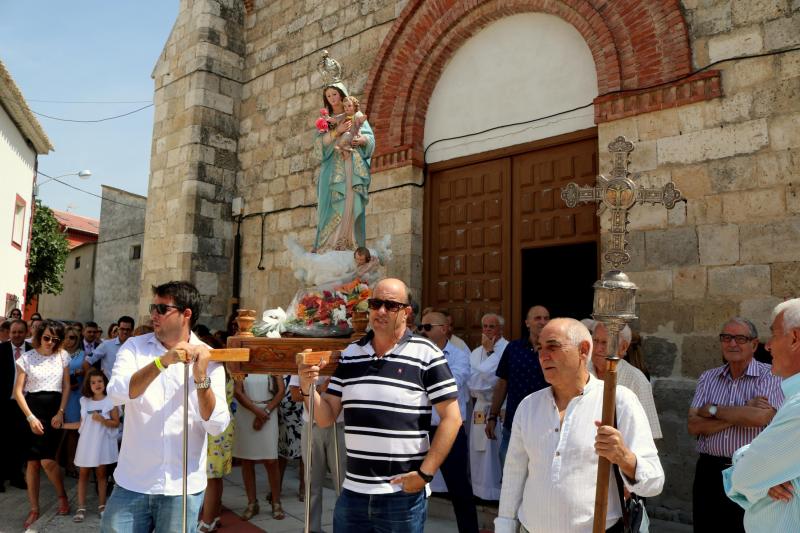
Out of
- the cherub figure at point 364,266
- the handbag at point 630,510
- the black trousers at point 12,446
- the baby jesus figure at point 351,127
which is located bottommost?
the black trousers at point 12,446

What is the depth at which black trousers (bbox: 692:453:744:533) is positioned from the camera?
390 cm

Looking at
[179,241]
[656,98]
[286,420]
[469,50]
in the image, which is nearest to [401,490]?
[286,420]

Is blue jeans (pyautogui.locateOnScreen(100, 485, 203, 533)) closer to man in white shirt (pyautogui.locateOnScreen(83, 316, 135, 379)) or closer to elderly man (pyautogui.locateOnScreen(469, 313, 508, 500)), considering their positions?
elderly man (pyautogui.locateOnScreen(469, 313, 508, 500))

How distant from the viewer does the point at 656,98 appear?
605 centimetres

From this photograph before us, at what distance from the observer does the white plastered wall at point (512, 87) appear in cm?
702

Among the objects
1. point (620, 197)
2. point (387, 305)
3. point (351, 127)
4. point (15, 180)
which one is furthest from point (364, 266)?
point (15, 180)

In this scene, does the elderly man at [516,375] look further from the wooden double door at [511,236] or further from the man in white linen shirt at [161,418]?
the man in white linen shirt at [161,418]

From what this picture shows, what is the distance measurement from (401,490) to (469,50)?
6.51m

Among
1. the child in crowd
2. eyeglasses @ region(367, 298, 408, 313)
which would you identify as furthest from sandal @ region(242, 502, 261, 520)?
eyeglasses @ region(367, 298, 408, 313)

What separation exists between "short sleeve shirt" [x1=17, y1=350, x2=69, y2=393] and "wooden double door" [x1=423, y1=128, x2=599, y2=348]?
4189mm

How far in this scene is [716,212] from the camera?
567 cm

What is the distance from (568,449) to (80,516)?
5.14 metres

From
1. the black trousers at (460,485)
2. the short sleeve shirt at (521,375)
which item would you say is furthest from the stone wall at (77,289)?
the black trousers at (460,485)

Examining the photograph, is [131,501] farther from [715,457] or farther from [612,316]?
[715,457]
